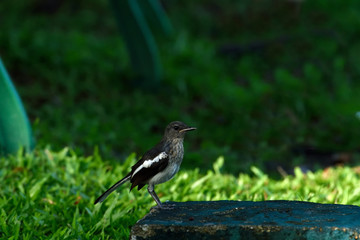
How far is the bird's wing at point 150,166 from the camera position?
350 cm

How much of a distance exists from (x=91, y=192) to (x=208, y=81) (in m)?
4.94

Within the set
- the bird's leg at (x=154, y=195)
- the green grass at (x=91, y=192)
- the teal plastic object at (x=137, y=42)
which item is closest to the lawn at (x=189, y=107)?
the green grass at (x=91, y=192)

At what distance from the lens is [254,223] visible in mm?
2914

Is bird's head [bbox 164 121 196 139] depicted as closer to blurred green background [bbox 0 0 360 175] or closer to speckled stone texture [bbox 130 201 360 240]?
speckled stone texture [bbox 130 201 360 240]

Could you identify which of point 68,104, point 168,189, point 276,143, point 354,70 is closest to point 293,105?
point 276,143

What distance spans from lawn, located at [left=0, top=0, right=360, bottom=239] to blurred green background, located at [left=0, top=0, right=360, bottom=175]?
3cm

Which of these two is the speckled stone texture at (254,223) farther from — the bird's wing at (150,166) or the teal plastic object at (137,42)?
the teal plastic object at (137,42)

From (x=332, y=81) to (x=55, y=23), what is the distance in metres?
5.39

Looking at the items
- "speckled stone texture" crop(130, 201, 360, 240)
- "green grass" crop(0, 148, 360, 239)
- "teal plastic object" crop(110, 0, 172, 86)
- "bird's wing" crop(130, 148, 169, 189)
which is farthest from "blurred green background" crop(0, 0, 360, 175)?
"speckled stone texture" crop(130, 201, 360, 240)

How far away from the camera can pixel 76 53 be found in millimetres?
9320

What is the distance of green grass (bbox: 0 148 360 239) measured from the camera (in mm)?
3852

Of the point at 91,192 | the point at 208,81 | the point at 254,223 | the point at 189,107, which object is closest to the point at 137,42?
the point at 208,81

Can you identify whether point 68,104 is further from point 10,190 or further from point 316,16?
point 316,16

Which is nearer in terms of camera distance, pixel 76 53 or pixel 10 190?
pixel 10 190
